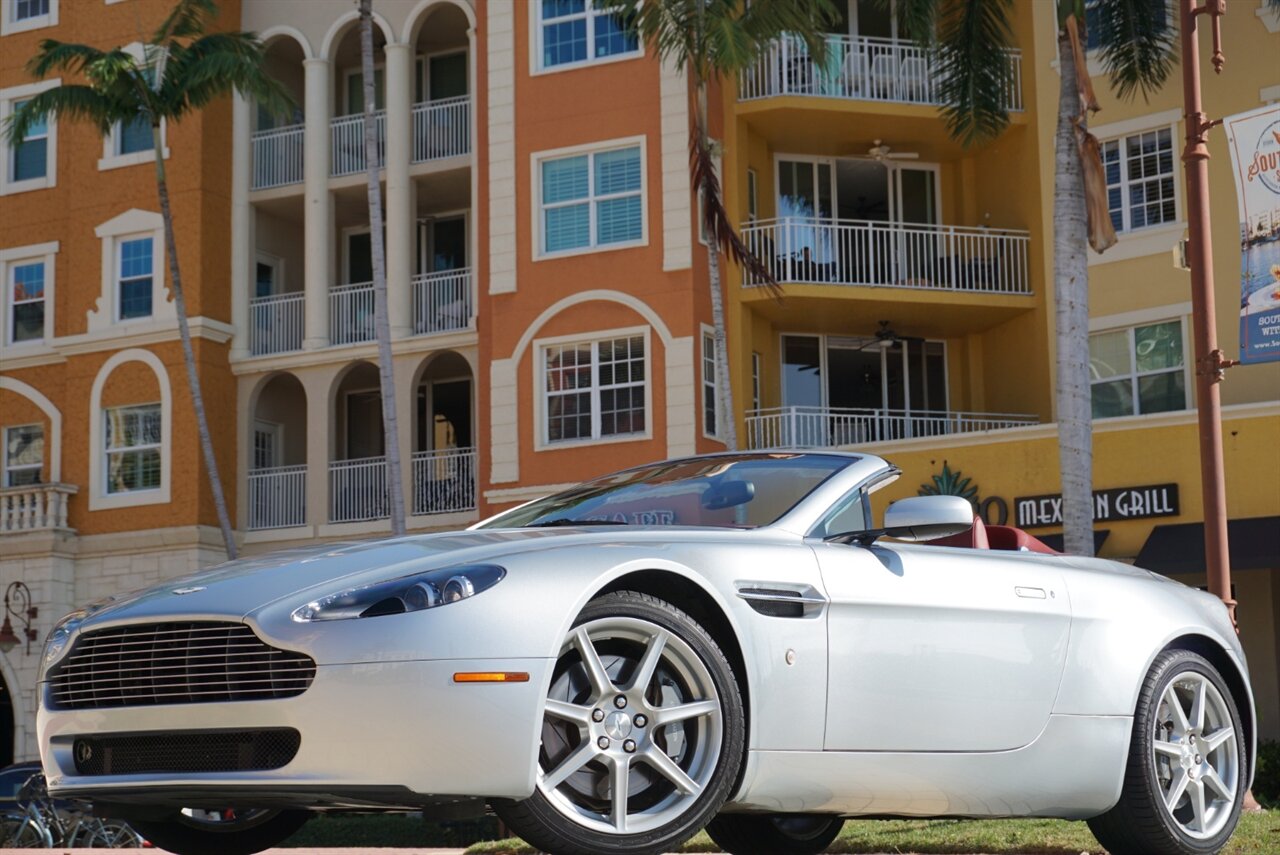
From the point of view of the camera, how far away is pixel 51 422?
3416 cm

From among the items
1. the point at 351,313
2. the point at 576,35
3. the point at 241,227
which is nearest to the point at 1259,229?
the point at 576,35

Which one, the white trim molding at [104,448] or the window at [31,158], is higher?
the window at [31,158]

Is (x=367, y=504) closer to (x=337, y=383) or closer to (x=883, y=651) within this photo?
(x=337, y=383)

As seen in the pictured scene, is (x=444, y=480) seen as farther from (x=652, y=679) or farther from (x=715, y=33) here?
(x=652, y=679)

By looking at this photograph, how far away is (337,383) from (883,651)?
27.9 meters

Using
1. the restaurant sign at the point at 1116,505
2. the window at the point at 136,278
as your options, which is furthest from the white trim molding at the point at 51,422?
the restaurant sign at the point at 1116,505

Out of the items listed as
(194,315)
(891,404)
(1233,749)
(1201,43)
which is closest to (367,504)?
(194,315)

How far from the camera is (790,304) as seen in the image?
29.3 meters

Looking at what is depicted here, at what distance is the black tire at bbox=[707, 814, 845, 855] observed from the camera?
23.4 ft

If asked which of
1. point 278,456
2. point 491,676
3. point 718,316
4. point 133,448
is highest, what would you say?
point 718,316

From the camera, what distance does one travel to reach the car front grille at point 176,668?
4.99 m

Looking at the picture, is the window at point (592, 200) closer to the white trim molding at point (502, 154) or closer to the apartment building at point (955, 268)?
the white trim molding at point (502, 154)

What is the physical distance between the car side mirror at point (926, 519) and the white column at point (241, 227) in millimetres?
28691

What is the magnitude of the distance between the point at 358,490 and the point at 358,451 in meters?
2.73
